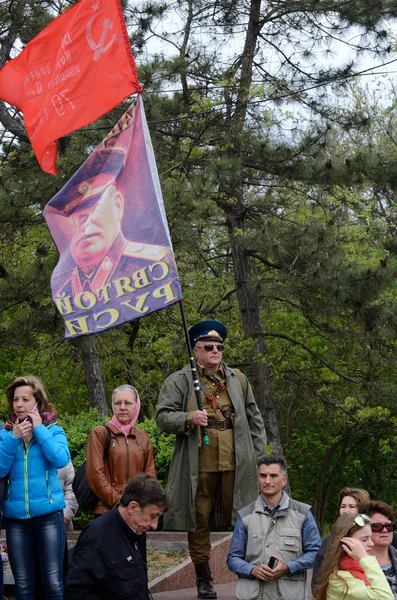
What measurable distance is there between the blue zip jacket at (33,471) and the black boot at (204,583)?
5.00ft

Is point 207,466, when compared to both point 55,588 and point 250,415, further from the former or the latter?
point 55,588

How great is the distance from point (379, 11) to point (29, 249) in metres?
8.16

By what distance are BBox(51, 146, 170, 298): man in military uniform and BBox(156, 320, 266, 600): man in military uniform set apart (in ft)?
2.62

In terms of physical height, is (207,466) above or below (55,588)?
above

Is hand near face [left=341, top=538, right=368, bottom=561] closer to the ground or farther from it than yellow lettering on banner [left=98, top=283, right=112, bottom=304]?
closer to the ground

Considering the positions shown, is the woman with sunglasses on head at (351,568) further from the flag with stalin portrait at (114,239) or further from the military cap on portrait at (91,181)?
the military cap on portrait at (91,181)

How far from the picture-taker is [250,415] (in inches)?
307

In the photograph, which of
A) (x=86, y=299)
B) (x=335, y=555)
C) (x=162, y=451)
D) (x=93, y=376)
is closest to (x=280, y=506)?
(x=335, y=555)

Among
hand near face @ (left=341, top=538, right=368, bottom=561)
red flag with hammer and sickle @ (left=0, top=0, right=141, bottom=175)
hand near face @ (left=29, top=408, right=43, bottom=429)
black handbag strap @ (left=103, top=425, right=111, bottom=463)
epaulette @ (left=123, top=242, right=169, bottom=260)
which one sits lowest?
hand near face @ (left=341, top=538, right=368, bottom=561)

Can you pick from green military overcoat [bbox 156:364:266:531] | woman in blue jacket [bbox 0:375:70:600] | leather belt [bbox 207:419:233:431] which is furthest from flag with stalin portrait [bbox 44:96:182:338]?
woman in blue jacket [bbox 0:375:70:600]

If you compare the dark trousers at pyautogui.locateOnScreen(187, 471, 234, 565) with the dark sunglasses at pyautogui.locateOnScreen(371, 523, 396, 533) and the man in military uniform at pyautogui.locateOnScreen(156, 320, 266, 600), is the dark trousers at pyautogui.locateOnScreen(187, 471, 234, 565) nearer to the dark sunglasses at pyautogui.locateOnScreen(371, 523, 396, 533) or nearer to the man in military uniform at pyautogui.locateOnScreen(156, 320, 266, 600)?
the man in military uniform at pyautogui.locateOnScreen(156, 320, 266, 600)

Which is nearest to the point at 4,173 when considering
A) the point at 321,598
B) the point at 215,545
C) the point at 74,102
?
the point at 74,102

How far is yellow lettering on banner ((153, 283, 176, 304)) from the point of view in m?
7.35

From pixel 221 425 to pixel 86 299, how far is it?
1418mm
